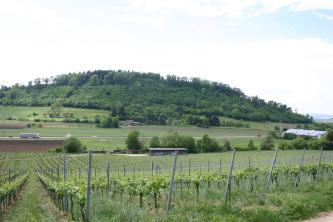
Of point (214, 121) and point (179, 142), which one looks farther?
point (214, 121)

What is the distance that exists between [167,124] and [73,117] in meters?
33.8

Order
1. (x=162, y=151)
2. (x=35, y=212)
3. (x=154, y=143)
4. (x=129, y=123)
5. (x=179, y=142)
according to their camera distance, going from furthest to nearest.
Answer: (x=129, y=123) → (x=154, y=143) → (x=179, y=142) → (x=162, y=151) → (x=35, y=212)

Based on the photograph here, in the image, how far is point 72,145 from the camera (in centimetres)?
10538

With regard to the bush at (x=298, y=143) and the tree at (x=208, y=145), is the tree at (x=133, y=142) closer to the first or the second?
the tree at (x=208, y=145)

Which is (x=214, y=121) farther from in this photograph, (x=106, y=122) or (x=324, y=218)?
(x=324, y=218)

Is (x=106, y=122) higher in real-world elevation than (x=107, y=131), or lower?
higher

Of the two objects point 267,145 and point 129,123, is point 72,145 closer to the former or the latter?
point 267,145

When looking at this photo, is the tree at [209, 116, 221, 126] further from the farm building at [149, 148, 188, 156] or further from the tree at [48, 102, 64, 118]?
the tree at [48, 102, 64, 118]

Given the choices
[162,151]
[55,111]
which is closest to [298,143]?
[162,151]

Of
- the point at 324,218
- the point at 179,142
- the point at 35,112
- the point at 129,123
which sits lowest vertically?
the point at 179,142

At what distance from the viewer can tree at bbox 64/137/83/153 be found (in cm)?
10481

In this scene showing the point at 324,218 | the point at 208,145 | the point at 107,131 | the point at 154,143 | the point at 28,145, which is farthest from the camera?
the point at 107,131

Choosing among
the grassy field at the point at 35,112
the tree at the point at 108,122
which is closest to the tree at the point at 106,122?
the tree at the point at 108,122

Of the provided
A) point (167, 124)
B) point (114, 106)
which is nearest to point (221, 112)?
point (167, 124)
